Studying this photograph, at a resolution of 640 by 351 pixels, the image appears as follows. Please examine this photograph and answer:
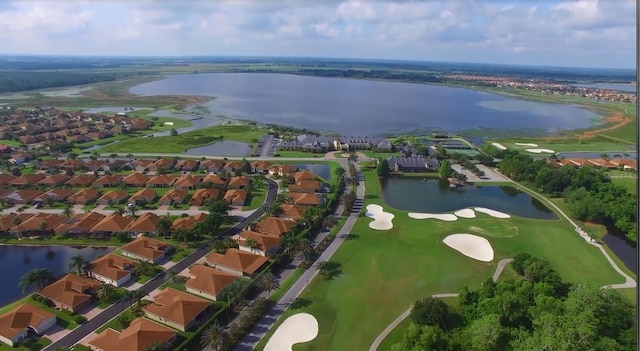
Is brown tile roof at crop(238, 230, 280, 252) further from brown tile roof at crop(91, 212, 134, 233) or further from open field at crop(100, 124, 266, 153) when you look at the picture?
open field at crop(100, 124, 266, 153)

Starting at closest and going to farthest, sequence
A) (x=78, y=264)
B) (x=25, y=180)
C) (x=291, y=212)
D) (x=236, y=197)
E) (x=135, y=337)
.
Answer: (x=135, y=337) → (x=78, y=264) → (x=291, y=212) → (x=236, y=197) → (x=25, y=180)

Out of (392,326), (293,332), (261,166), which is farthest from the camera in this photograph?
(261,166)

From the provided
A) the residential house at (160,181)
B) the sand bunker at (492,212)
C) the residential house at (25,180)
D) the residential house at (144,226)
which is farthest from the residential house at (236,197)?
the sand bunker at (492,212)

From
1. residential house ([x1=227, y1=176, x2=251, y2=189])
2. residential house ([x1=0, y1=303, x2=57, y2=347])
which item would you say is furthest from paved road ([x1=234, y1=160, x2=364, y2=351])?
residential house ([x1=227, y1=176, x2=251, y2=189])

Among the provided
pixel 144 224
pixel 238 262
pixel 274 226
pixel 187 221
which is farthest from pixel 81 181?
pixel 238 262

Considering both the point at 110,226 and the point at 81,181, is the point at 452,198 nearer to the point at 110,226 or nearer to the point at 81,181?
the point at 110,226

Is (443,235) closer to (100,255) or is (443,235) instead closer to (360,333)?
(360,333)

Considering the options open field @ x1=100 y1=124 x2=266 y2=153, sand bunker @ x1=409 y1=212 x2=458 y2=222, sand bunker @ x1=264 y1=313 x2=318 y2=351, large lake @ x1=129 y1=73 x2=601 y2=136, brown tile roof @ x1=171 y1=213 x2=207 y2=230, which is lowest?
sand bunker @ x1=264 y1=313 x2=318 y2=351

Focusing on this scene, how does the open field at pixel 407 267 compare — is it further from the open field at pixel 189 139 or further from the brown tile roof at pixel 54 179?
the open field at pixel 189 139
